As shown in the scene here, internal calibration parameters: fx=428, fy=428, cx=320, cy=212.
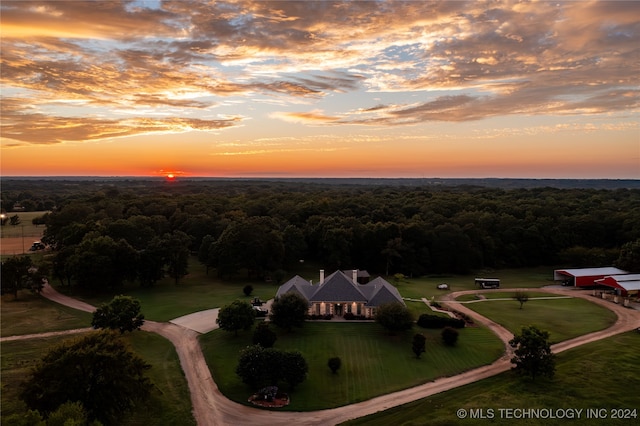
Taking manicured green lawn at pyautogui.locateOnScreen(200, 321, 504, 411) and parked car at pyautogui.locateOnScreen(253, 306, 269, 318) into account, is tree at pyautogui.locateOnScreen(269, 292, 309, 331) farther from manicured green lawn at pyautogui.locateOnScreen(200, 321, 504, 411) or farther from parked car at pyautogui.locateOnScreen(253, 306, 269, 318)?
parked car at pyautogui.locateOnScreen(253, 306, 269, 318)

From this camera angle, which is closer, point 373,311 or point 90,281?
point 373,311

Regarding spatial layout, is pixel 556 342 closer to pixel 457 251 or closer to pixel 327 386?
pixel 327 386

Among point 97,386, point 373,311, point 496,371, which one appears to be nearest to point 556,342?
point 496,371

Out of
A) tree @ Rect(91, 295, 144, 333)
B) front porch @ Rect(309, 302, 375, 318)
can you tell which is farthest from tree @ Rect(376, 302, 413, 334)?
tree @ Rect(91, 295, 144, 333)

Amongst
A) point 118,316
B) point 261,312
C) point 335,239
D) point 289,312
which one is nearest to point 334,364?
point 289,312

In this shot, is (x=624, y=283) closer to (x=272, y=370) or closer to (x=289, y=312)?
(x=289, y=312)

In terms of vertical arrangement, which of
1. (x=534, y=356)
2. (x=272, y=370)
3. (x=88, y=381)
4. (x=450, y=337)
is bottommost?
(x=450, y=337)
